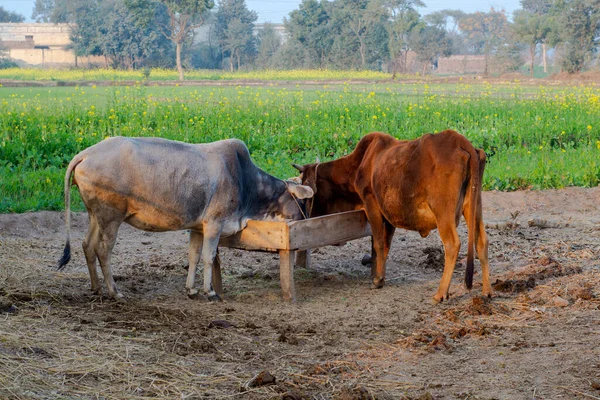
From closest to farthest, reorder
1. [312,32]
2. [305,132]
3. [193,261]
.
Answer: [193,261]
[305,132]
[312,32]

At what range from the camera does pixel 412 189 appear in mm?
6910

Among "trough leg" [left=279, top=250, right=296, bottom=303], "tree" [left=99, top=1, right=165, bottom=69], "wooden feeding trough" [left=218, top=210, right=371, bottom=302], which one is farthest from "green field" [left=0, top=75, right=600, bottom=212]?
"tree" [left=99, top=1, right=165, bottom=69]

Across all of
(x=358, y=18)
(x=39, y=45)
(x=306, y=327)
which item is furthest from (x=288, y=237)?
(x=39, y=45)

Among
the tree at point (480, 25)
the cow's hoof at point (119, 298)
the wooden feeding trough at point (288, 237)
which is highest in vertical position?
the tree at point (480, 25)

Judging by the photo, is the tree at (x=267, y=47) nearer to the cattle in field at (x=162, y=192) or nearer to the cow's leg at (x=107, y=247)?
the cattle in field at (x=162, y=192)

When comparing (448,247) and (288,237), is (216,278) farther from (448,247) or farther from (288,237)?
(448,247)

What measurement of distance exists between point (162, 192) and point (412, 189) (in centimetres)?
221

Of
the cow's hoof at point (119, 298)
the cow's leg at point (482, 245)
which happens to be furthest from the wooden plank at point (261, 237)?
the cow's leg at point (482, 245)

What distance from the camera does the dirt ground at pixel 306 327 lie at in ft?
15.1

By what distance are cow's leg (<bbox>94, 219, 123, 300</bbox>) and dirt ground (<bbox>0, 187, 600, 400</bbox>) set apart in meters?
0.12

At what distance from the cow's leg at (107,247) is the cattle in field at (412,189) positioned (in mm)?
1991

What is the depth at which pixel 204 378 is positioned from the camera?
4707 mm

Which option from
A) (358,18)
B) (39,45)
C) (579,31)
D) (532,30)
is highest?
(358,18)

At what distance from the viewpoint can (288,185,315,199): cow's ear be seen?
7.24 m
